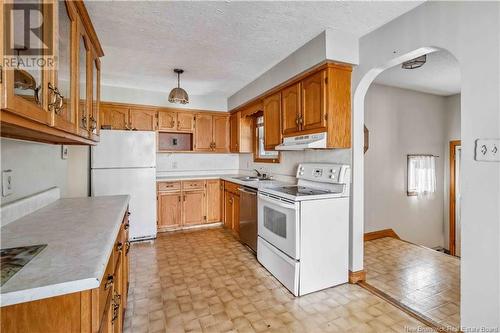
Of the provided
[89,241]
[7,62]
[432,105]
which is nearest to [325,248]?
[89,241]

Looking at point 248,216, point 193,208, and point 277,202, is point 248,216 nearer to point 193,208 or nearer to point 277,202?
point 277,202

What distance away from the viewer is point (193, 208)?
4293 millimetres

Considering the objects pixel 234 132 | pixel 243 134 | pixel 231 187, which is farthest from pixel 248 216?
pixel 234 132

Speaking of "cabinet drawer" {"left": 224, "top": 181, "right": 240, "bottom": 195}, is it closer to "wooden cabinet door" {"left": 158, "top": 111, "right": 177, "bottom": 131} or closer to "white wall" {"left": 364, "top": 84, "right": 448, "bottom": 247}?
"wooden cabinet door" {"left": 158, "top": 111, "right": 177, "bottom": 131}

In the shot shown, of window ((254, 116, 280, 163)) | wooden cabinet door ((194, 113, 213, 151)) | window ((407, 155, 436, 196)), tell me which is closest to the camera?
window ((407, 155, 436, 196))

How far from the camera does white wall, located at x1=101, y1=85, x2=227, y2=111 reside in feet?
13.3

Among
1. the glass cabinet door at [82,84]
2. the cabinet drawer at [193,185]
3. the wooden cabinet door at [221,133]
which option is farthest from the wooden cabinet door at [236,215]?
the glass cabinet door at [82,84]

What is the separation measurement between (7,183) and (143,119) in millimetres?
3047

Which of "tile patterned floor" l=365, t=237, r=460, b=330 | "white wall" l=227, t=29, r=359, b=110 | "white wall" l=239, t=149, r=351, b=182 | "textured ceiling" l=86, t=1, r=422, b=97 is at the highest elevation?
"textured ceiling" l=86, t=1, r=422, b=97

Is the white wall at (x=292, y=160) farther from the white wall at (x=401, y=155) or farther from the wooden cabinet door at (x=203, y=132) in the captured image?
the white wall at (x=401, y=155)

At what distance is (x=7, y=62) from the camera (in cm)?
76

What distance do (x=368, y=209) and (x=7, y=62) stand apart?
4.07m

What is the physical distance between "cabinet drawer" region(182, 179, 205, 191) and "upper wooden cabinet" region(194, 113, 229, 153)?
68cm

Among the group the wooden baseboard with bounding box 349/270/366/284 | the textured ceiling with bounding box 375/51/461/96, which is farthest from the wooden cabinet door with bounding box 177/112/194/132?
the wooden baseboard with bounding box 349/270/366/284
